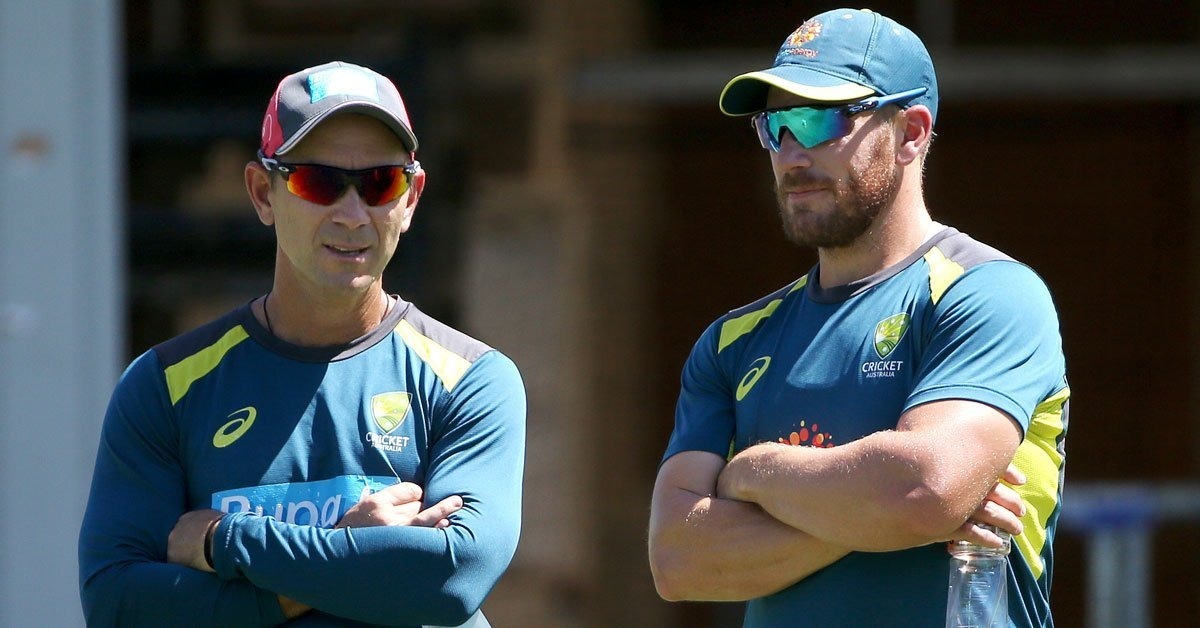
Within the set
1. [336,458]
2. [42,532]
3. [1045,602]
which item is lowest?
[42,532]

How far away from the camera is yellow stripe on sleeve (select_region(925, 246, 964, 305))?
296 cm

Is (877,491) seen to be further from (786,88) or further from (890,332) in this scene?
(786,88)

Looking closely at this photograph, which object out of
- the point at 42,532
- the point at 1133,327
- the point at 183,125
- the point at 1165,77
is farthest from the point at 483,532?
the point at 1133,327

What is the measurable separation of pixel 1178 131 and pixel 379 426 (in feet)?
19.6

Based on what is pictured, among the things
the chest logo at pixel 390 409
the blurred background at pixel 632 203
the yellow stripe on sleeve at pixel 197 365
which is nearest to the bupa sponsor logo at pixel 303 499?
the chest logo at pixel 390 409

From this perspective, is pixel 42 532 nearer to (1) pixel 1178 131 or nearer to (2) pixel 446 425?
(2) pixel 446 425

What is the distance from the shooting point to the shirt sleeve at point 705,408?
3.16 m

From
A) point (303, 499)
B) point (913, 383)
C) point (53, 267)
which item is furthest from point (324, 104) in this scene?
point (53, 267)

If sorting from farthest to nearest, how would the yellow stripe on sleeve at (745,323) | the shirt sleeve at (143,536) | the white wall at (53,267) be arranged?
1. the white wall at (53,267)
2. the yellow stripe on sleeve at (745,323)
3. the shirt sleeve at (143,536)

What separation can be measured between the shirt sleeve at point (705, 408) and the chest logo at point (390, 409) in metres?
0.53

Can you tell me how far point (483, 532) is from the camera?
2928 mm

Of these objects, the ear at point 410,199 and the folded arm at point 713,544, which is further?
the ear at point 410,199

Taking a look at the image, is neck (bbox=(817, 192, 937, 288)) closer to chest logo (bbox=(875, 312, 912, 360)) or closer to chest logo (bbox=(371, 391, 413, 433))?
chest logo (bbox=(875, 312, 912, 360))

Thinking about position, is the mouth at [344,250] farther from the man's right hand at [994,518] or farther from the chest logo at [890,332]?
the man's right hand at [994,518]
